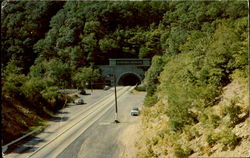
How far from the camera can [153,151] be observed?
16203 mm

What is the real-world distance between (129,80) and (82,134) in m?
38.7

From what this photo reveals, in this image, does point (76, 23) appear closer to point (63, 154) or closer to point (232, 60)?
point (63, 154)

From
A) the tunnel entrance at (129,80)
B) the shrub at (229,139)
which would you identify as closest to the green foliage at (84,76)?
the tunnel entrance at (129,80)

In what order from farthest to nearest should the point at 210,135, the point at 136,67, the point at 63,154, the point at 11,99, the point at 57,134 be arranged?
the point at 136,67, the point at 11,99, the point at 57,134, the point at 63,154, the point at 210,135

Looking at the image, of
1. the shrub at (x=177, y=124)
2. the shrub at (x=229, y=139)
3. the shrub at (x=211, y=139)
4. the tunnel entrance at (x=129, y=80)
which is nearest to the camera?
the shrub at (x=229, y=139)

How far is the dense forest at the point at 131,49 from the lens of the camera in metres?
17.8

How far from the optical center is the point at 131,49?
46.5 meters

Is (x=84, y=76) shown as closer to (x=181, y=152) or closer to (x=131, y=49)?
(x=131, y=49)

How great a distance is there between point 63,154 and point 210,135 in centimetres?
1331

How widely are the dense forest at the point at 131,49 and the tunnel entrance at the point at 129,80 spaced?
29.0 ft

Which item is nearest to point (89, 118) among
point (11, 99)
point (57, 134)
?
point (57, 134)

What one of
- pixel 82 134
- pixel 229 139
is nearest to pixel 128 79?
pixel 82 134

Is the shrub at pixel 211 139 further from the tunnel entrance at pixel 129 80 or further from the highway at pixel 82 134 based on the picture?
the tunnel entrance at pixel 129 80

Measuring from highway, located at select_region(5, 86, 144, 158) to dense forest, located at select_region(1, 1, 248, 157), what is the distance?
2.97 meters
